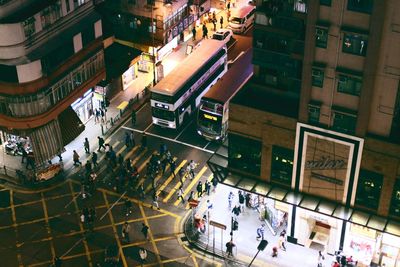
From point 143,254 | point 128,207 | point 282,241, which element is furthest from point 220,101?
point 143,254

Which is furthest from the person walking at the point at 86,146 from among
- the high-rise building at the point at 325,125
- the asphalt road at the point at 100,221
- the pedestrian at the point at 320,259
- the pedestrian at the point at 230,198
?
the pedestrian at the point at 320,259

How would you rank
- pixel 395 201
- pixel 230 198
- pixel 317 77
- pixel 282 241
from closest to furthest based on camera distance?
1. pixel 317 77
2. pixel 395 201
3. pixel 282 241
4. pixel 230 198

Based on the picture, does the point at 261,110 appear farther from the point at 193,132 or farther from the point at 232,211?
the point at 193,132

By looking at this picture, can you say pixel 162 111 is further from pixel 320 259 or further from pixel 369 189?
pixel 369 189

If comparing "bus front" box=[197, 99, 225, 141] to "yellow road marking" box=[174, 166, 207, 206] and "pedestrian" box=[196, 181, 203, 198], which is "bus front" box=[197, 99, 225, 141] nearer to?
"yellow road marking" box=[174, 166, 207, 206]

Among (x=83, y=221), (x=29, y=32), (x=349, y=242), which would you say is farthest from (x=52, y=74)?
(x=349, y=242)

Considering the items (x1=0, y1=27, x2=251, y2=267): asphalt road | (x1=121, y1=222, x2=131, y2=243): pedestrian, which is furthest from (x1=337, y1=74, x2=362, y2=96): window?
(x1=121, y1=222, x2=131, y2=243): pedestrian
